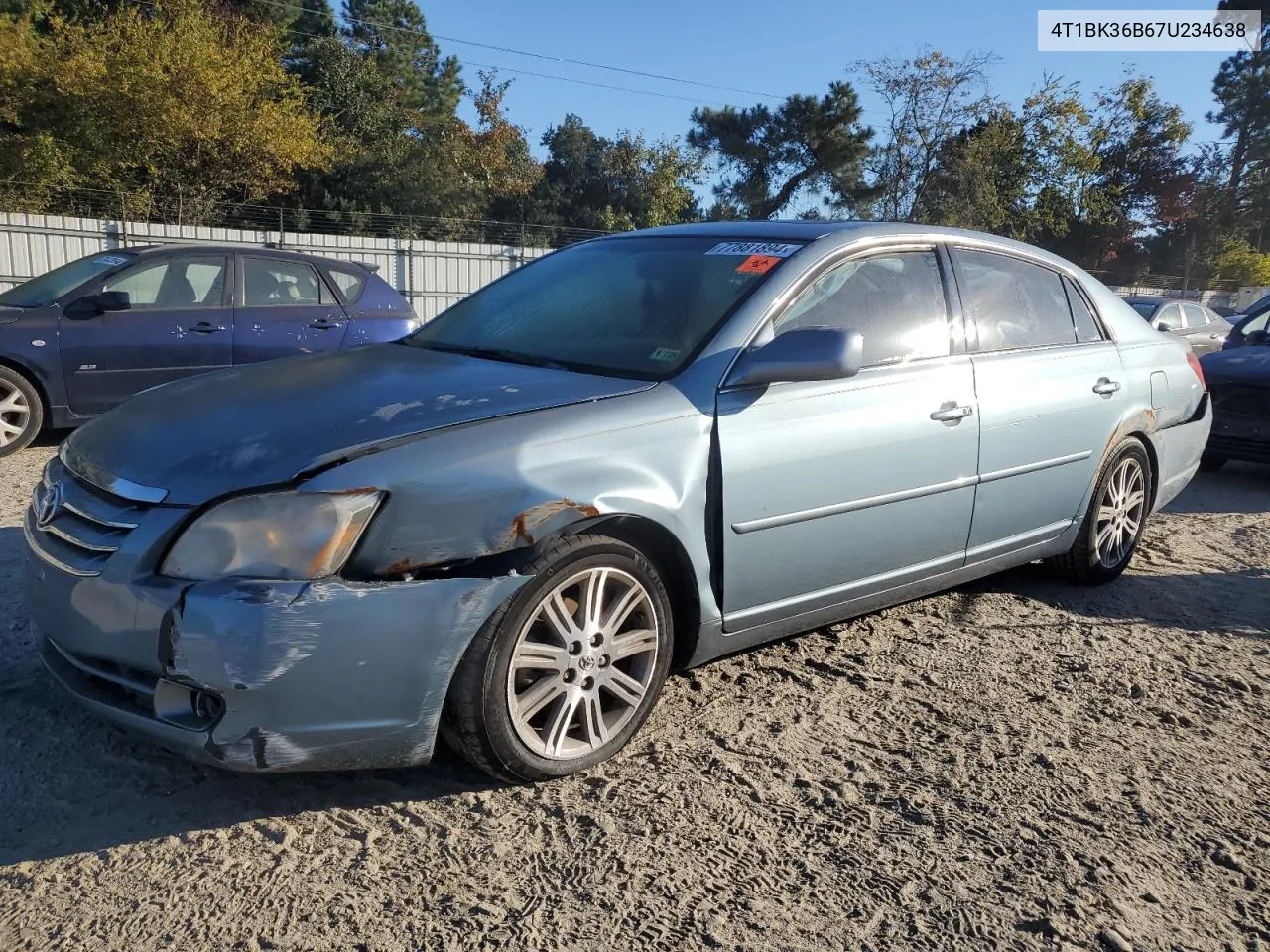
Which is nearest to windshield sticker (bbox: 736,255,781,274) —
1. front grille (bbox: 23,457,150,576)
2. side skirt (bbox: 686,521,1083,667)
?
side skirt (bbox: 686,521,1083,667)

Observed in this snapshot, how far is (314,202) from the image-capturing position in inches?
1252

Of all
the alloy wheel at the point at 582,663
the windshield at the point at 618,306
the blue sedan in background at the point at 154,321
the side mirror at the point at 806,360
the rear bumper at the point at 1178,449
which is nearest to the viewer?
the alloy wheel at the point at 582,663

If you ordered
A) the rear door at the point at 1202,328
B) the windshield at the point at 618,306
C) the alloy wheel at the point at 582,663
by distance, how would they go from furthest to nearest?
the rear door at the point at 1202,328
the windshield at the point at 618,306
the alloy wheel at the point at 582,663

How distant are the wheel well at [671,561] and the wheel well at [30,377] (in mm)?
5970

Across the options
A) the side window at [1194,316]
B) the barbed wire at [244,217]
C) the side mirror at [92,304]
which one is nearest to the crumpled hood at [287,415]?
the side mirror at [92,304]

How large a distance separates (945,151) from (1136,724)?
103ft

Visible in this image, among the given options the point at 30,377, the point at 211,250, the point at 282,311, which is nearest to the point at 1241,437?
the point at 282,311

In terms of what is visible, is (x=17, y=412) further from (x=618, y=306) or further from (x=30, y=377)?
(x=618, y=306)

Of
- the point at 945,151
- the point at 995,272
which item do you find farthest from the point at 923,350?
the point at 945,151

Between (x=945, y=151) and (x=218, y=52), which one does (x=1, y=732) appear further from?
(x=945, y=151)

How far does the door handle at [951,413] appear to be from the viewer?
359 cm

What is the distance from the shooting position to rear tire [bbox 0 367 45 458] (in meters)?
6.93

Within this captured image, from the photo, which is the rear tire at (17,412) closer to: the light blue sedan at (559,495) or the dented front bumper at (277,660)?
the light blue sedan at (559,495)

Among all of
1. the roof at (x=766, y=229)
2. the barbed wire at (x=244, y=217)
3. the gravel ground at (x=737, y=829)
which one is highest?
the barbed wire at (x=244, y=217)
